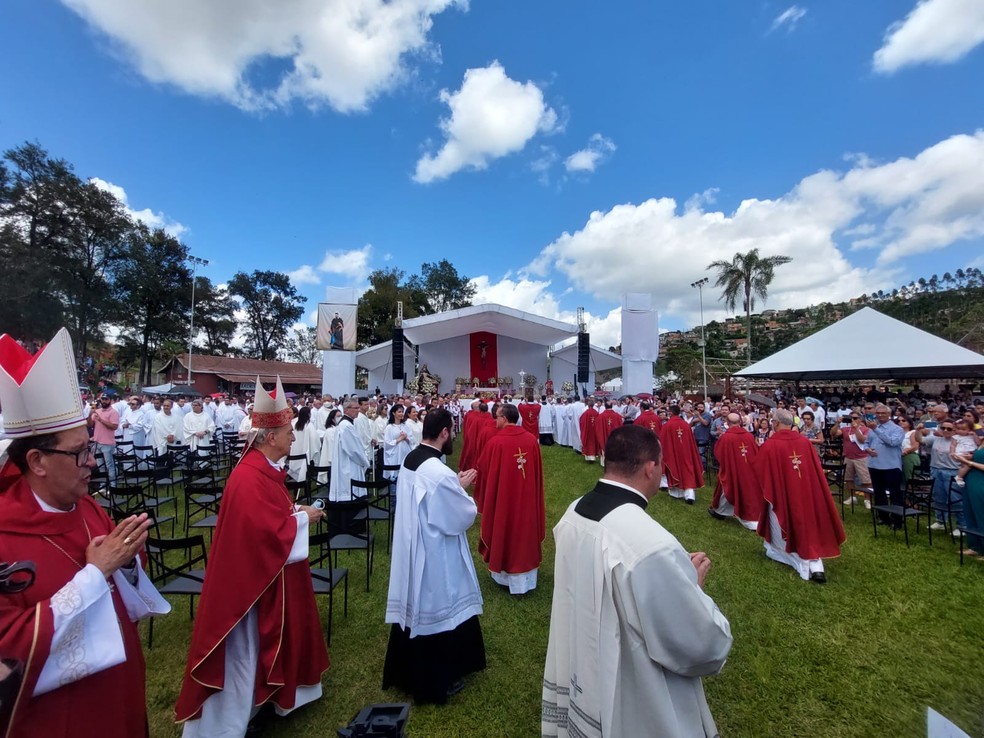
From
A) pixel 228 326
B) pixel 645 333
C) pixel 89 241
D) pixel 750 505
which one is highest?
pixel 89 241

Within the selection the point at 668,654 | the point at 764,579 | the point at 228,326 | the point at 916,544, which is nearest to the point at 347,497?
the point at 764,579

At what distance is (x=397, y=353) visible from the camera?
25.6 metres

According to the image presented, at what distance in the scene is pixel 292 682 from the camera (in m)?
2.89

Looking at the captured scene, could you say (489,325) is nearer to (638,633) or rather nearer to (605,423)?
(605,423)

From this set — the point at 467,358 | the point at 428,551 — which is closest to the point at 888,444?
the point at 428,551

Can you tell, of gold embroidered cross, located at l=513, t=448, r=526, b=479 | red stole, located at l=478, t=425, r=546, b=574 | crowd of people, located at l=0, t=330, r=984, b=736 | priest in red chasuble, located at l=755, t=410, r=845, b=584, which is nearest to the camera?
crowd of people, located at l=0, t=330, r=984, b=736

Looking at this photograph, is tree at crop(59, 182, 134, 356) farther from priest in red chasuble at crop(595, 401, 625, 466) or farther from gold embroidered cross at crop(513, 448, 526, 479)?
gold embroidered cross at crop(513, 448, 526, 479)

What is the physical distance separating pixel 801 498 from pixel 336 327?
71.2 ft

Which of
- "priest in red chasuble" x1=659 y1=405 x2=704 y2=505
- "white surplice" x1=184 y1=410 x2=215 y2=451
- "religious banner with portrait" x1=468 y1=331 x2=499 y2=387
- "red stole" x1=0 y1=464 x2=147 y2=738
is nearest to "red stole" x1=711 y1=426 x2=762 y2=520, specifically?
"priest in red chasuble" x1=659 y1=405 x2=704 y2=505

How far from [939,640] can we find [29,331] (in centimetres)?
4181

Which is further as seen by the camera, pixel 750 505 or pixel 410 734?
pixel 750 505

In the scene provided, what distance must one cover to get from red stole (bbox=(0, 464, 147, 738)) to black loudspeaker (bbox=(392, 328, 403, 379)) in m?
23.0

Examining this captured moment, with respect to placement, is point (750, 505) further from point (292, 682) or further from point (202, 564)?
point (202, 564)

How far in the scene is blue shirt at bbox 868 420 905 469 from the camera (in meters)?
7.61
